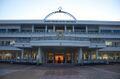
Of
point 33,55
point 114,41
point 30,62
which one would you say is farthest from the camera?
point 114,41

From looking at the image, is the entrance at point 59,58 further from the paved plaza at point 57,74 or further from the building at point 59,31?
the paved plaza at point 57,74

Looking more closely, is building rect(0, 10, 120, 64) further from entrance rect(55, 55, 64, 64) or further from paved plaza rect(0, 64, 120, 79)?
paved plaza rect(0, 64, 120, 79)

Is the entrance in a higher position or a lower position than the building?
lower

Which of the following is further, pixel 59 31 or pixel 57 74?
pixel 59 31

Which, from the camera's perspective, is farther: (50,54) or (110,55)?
(110,55)

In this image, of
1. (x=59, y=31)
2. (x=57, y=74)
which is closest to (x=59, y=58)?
(x=59, y=31)

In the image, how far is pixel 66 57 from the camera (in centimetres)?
4747

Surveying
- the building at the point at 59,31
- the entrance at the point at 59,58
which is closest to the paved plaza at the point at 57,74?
the building at the point at 59,31

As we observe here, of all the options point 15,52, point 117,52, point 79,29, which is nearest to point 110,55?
point 117,52

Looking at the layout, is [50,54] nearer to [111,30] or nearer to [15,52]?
[15,52]

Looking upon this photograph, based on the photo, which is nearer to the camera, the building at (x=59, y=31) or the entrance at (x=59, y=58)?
the building at (x=59, y=31)

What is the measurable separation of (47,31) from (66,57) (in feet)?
27.8

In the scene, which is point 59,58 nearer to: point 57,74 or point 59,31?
point 59,31

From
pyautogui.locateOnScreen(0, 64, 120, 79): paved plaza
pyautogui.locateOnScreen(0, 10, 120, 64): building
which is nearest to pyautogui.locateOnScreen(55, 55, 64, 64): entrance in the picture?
pyautogui.locateOnScreen(0, 10, 120, 64): building
